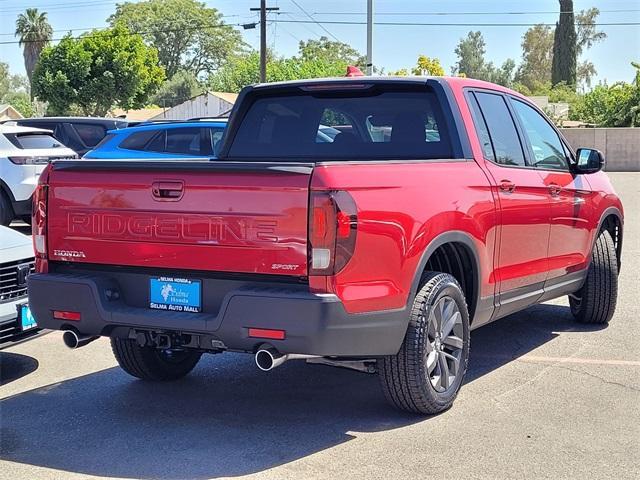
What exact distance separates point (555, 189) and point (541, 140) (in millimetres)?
448

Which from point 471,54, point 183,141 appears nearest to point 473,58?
point 471,54

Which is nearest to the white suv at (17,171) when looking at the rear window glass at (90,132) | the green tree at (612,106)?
the rear window glass at (90,132)

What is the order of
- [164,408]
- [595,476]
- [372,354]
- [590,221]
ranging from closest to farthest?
[595,476], [372,354], [164,408], [590,221]

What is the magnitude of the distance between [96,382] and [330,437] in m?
1.88

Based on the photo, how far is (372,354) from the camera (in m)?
4.39

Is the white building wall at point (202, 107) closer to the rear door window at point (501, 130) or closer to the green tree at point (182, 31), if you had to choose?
the green tree at point (182, 31)

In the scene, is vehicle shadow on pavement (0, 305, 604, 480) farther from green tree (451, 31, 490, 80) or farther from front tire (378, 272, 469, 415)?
green tree (451, 31, 490, 80)

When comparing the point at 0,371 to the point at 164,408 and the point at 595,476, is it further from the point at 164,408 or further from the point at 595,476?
the point at 595,476

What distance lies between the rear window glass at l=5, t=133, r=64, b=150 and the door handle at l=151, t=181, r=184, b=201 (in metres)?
9.04

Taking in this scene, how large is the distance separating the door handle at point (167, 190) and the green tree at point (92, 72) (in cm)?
4622

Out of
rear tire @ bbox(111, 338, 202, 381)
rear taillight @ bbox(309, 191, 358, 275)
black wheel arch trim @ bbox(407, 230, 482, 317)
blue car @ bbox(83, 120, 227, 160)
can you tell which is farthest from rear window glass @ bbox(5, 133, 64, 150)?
rear taillight @ bbox(309, 191, 358, 275)

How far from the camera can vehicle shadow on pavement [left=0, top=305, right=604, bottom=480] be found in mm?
4332

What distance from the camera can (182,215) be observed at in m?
4.44

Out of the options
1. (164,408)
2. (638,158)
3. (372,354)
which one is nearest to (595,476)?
(372,354)
